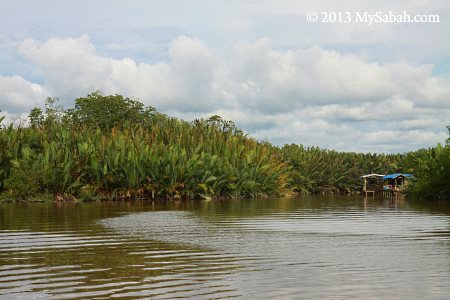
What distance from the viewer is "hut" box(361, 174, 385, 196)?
60388 mm

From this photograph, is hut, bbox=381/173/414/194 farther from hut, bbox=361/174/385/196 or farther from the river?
the river

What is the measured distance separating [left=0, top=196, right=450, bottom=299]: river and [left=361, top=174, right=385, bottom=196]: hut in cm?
4559

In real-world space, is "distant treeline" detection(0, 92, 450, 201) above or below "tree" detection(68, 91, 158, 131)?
below

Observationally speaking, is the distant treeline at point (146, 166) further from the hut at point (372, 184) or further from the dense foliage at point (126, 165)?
the hut at point (372, 184)

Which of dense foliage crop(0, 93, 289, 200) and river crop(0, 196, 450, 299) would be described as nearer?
river crop(0, 196, 450, 299)

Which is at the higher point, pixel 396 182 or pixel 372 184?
pixel 396 182

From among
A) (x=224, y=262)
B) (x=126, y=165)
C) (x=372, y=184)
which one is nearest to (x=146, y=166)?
(x=126, y=165)

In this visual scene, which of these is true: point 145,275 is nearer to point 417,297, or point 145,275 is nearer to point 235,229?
point 417,297

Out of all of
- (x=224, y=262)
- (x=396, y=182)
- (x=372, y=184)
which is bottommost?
(x=224, y=262)

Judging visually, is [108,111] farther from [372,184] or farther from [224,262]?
[224,262]

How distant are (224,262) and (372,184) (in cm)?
6099

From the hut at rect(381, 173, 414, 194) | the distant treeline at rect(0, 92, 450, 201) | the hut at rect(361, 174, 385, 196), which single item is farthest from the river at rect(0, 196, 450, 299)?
the hut at rect(361, 174, 385, 196)

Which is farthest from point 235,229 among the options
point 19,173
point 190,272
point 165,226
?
point 19,173

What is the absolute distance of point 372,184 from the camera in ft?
222
